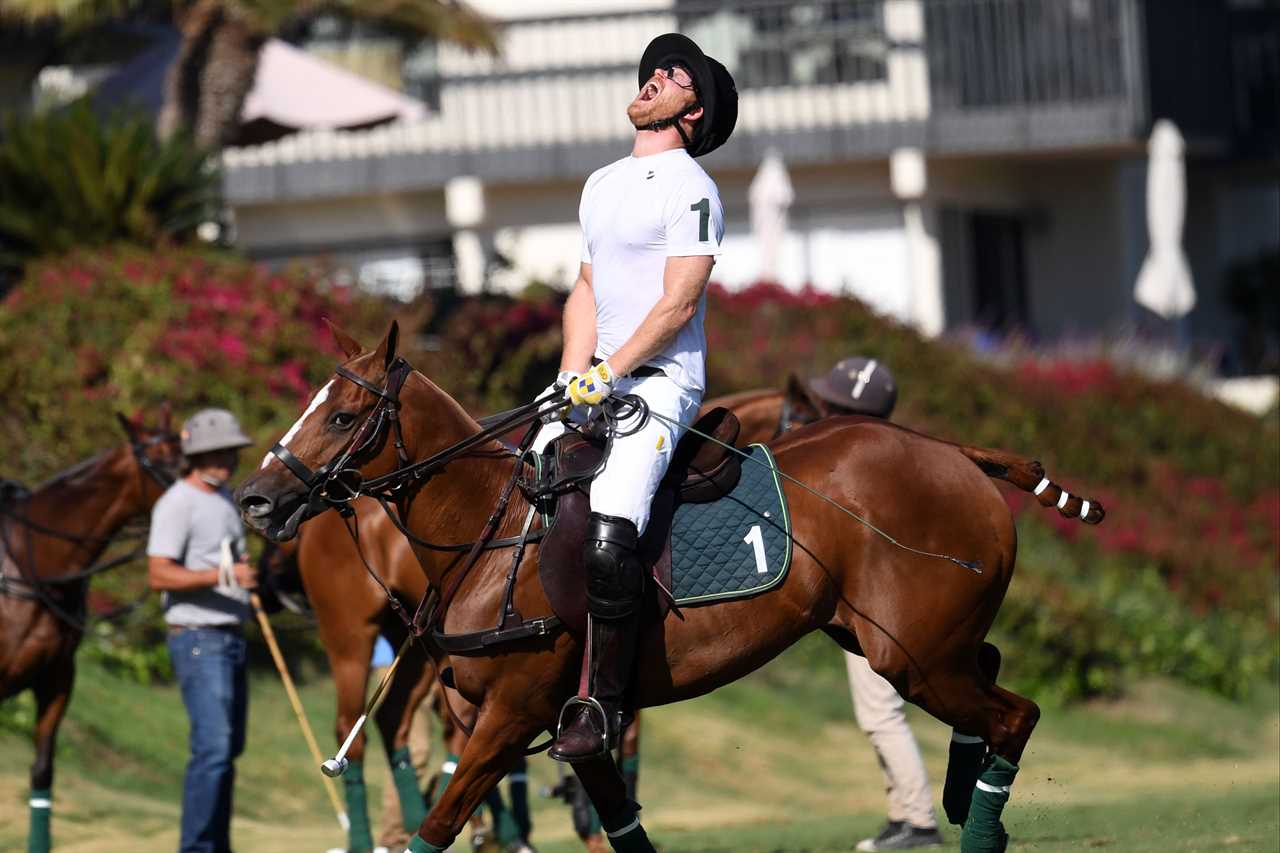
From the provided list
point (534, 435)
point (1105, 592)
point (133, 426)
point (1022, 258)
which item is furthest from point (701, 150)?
point (1022, 258)

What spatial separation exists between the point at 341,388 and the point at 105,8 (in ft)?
39.5

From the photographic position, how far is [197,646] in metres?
9.70

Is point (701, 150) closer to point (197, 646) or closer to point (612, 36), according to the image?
point (197, 646)

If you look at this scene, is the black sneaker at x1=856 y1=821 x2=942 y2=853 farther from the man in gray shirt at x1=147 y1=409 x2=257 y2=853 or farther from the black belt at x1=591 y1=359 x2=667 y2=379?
the black belt at x1=591 y1=359 x2=667 y2=379

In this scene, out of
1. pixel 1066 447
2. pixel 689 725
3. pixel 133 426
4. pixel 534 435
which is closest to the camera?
pixel 534 435

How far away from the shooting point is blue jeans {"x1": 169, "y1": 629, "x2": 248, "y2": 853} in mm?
9516

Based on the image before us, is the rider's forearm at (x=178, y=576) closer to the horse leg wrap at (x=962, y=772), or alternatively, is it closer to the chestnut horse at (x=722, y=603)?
the chestnut horse at (x=722, y=603)

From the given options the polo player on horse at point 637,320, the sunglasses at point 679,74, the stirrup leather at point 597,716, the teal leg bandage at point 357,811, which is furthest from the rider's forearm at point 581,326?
the teal leg bandage at point 357,811

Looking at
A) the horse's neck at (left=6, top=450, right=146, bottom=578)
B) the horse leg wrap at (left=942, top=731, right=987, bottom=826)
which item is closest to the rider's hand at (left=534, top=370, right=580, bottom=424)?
the horse leg wrap at (left=942, top=731, right=987, bottom=826)

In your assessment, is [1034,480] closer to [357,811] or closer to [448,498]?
[448,498]

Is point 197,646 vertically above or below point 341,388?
below

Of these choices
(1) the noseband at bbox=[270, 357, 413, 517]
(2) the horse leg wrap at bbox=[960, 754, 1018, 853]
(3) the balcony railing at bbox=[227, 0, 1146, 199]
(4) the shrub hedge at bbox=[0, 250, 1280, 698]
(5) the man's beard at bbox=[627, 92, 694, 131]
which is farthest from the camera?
(3) the balcony railing at bbox=[227, 0, 1146, 199]

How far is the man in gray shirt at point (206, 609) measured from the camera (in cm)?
955

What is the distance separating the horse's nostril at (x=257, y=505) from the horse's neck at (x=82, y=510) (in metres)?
4.13
